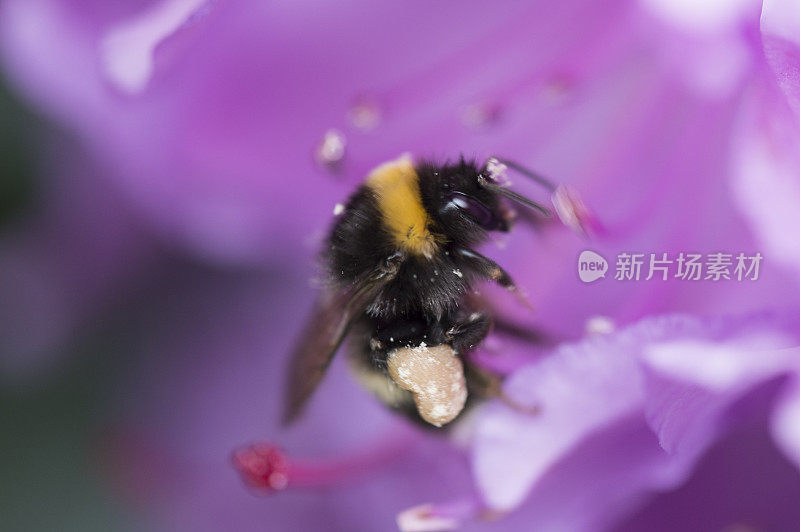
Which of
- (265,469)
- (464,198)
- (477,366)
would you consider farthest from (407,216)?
(265,469)

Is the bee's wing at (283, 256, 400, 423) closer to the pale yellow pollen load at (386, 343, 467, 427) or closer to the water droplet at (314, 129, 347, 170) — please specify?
the pale yellow pollen load at (386, 343, 467, 427)

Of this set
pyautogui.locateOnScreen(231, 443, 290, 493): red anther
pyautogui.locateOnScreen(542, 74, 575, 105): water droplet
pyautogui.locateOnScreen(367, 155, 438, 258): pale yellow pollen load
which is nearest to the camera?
pyautogui.locateOnScreen(367, 155, 438, 258): pale yellow pollen load

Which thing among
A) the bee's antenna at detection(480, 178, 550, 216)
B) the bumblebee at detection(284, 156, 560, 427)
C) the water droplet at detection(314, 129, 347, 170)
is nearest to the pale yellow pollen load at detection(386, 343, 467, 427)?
the bumblebee at detection(284, 156, 560, 427)

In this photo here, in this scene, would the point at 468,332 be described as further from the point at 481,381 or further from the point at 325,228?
the point at 325,228

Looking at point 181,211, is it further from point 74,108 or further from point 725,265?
point 725,265

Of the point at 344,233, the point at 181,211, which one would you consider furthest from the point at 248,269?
the point at 344,233

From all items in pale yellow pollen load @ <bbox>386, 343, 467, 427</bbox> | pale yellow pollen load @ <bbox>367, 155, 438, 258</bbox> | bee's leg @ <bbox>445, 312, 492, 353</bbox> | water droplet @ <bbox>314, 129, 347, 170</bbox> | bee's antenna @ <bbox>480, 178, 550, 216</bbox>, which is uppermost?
bee's antenna @ <bbox>480, 178, 550, 216</bbox>

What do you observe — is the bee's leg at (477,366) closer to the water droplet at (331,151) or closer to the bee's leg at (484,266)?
the bee's leg at (484,266)

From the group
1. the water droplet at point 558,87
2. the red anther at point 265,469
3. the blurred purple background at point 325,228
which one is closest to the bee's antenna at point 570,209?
the blurred purple background at point 325,228
